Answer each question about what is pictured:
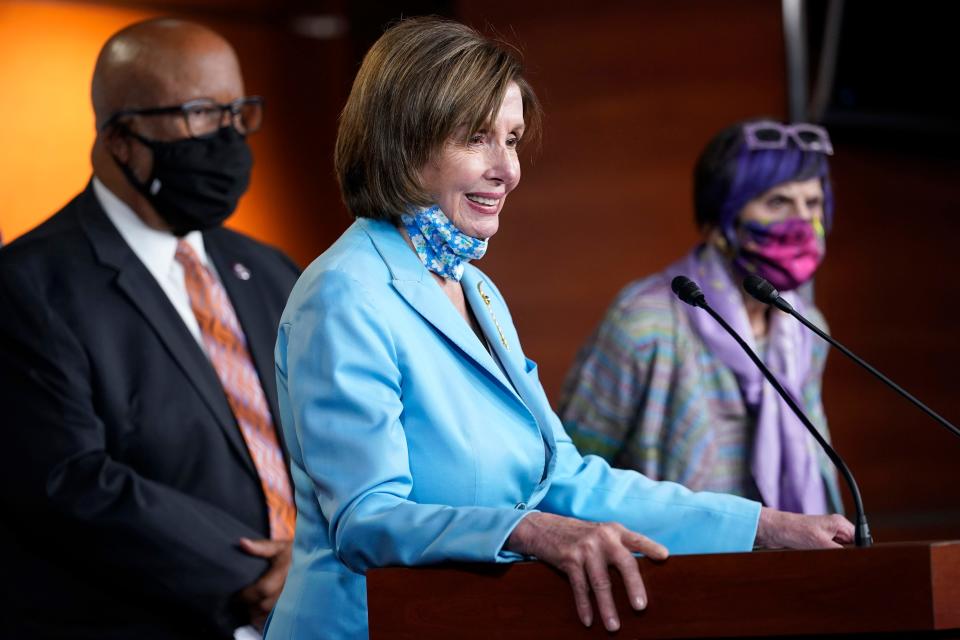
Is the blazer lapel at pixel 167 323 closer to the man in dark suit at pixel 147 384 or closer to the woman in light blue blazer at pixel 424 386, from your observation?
the man in dark suit at pixel 147 384

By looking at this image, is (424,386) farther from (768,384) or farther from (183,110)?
(768,384)

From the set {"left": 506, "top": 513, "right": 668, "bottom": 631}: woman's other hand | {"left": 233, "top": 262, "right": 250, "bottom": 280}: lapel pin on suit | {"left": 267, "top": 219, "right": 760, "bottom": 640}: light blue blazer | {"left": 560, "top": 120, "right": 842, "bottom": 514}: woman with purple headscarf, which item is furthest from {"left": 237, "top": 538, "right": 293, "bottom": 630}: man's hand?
{"left": 506, "top": 513, "right": 668, "bottom": 631}: woman's other hand

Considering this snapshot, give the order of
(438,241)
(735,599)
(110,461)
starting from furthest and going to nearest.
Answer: (110,461) < (438,241) < (735,599)

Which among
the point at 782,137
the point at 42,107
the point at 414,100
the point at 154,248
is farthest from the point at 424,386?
the point at 42,107

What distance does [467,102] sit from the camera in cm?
188

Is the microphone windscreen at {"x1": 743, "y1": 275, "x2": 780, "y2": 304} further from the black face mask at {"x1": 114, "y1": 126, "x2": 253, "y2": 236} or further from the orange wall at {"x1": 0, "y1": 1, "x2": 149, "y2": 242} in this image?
the orange wall at {"x1": 0, "y1": 1, "x2": 149, "y2": 242}

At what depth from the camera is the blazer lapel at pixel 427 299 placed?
72.4 inches

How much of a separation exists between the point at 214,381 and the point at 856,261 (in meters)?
2.94

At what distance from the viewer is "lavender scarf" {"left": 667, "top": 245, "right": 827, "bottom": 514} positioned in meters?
3.16

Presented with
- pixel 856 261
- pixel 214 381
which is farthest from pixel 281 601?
pixel 856 261

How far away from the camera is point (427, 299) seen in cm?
186

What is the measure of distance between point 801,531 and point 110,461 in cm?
136

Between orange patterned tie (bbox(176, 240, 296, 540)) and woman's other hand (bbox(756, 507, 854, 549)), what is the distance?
1191 millimetres

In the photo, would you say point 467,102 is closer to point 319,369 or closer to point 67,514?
point 319,369
